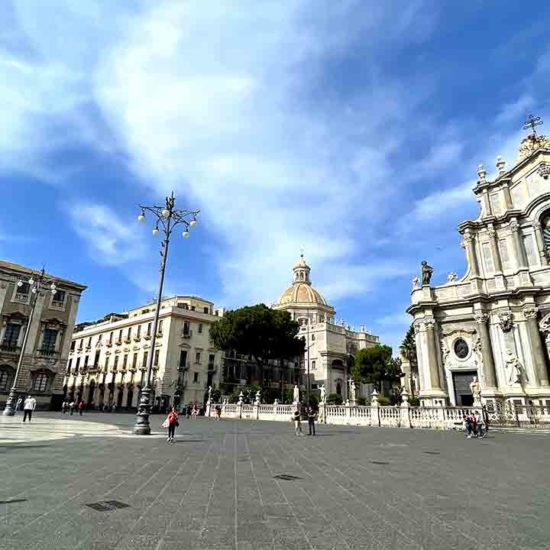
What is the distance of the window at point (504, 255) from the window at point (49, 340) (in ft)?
135

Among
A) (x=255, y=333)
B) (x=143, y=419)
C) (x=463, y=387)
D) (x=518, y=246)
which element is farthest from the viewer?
(x=255, y=333)

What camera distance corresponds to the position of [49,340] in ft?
128

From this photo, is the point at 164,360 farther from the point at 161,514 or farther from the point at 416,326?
the point at 161,514

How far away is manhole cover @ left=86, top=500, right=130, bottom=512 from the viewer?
16.0 feet

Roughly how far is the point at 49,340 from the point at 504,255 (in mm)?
41643

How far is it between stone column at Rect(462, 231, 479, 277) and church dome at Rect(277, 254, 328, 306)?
52.2 m

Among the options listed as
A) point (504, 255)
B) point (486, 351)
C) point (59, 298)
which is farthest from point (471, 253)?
point (59, 298)

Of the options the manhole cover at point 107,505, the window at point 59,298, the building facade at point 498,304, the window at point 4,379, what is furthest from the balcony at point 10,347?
the manhole cover at point 107,505

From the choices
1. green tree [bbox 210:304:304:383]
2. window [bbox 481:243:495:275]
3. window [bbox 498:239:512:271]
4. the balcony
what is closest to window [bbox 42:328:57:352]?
the balcony

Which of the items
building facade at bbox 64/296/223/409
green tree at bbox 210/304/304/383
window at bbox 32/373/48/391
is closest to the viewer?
window at bbox 32/373/48/391

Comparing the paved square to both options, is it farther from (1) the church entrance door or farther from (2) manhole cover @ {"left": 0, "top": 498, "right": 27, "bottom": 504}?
(1) the church entrance door

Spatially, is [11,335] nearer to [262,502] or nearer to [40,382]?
[40,382]

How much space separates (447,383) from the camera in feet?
101

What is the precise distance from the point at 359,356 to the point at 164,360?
34.7 metres
